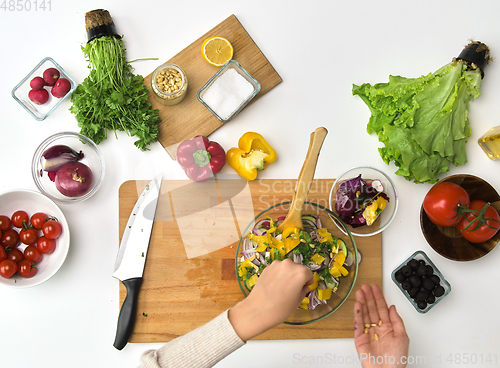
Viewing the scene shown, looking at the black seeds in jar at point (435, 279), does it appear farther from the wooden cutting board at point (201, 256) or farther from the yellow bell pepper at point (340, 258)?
the yellow bell pepper at point (340, 258)

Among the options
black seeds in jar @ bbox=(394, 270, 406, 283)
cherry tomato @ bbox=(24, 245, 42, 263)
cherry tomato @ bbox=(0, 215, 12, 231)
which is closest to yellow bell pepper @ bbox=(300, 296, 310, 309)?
black seeds in jar @ bbox=(394, 270, 406, 283)

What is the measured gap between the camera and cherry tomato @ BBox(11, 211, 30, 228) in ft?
4.23

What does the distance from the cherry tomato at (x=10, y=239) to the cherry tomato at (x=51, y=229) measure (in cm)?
12

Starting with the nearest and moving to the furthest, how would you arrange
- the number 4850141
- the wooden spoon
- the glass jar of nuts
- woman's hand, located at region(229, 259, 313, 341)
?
1. woman's hand, located at region(229, 259, 313, 341)
2. the wooden spoon
3. the glass jar of nuts
4. the number 4850141

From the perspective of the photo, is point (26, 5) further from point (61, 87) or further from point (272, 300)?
point (272, 300)

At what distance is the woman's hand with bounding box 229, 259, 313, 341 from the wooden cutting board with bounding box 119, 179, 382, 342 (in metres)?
0.30

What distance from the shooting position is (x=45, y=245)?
1.28m

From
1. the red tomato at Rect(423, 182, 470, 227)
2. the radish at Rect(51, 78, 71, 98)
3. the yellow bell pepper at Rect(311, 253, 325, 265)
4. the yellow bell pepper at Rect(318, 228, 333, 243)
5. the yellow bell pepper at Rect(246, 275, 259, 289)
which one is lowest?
the red tomato at Rect(423, 182, 470, 227)

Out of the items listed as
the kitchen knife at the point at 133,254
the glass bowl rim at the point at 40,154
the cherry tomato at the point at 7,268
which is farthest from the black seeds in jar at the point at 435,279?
the cherry tomato at the point at 7,268

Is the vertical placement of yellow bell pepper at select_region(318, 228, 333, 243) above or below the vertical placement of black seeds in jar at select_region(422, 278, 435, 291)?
above

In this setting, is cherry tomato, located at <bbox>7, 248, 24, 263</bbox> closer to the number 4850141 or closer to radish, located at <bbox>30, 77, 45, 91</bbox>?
radish, located at <bbox>30, 77, 45, 91</bbox>

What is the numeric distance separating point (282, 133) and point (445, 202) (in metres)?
0.64

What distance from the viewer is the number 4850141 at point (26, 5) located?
4.61 ft

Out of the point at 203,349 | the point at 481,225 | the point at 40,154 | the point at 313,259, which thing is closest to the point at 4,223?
the point at 40,154
